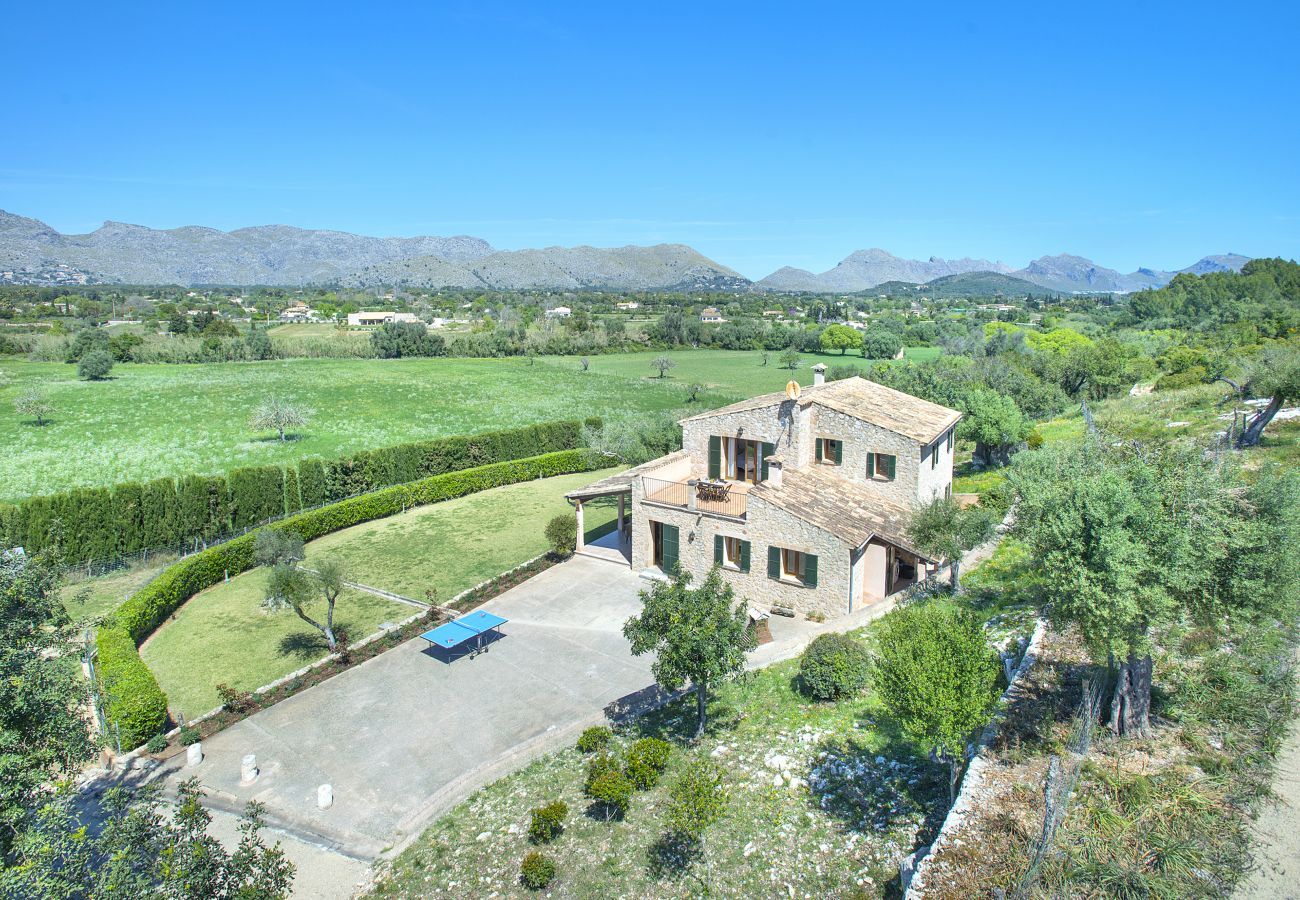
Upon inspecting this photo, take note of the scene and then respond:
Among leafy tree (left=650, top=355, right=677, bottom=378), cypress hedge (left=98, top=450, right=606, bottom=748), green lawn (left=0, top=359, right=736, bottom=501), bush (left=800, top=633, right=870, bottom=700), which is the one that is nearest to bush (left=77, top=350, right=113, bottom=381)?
green lawn (left=0, top=359, right=736, bottom=501)

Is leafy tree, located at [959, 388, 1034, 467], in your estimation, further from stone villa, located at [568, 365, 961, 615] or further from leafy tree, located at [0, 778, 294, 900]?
leafy tree, located at [0, 778, 294, 900]

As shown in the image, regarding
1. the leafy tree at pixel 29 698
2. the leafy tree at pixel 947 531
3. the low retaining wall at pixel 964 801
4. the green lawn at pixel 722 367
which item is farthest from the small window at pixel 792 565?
the green lawn at pixel 722 367

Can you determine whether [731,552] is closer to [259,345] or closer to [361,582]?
[361,582]

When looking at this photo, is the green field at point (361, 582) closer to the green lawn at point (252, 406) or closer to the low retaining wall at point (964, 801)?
the low retaining wall at point (964, 801)

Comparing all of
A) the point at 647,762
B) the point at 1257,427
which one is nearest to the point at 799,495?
the point at 647,762

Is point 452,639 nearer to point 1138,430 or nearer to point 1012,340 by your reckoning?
point 1138,430

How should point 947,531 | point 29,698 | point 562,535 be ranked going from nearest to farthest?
point 29,698 → point 947,531 → point 562,535
